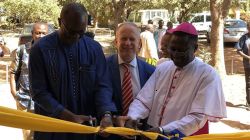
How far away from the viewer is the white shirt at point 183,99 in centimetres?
293

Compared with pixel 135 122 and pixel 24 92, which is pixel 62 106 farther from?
pixel 24 92

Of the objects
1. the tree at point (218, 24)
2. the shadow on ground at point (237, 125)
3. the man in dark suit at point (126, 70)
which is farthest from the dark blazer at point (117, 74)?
the tree at point (218, 24)

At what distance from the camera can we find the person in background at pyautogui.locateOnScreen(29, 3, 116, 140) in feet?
10.2

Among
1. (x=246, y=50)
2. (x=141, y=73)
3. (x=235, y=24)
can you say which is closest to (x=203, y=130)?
(x=141, y=73)

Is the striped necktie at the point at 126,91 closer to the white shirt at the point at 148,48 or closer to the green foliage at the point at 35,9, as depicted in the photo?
the white shirt at the point at 148,48

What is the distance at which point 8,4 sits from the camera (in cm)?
2283

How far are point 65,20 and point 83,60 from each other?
1.14 ft

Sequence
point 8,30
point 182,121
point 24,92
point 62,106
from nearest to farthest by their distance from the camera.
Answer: point 182,121 < point 62,106 < point 24,92 < point 8,30

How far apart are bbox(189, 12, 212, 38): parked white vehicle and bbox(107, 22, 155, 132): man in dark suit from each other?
2924 centimetres

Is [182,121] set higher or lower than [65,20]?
lower

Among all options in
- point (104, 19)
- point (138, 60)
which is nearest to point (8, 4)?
point (138, 60)

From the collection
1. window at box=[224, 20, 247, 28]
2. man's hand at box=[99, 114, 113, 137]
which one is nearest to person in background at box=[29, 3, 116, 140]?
man's hand at box=[99, 114, 113, 137]

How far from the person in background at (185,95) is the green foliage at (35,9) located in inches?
797

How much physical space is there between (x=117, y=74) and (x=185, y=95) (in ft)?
2.72
